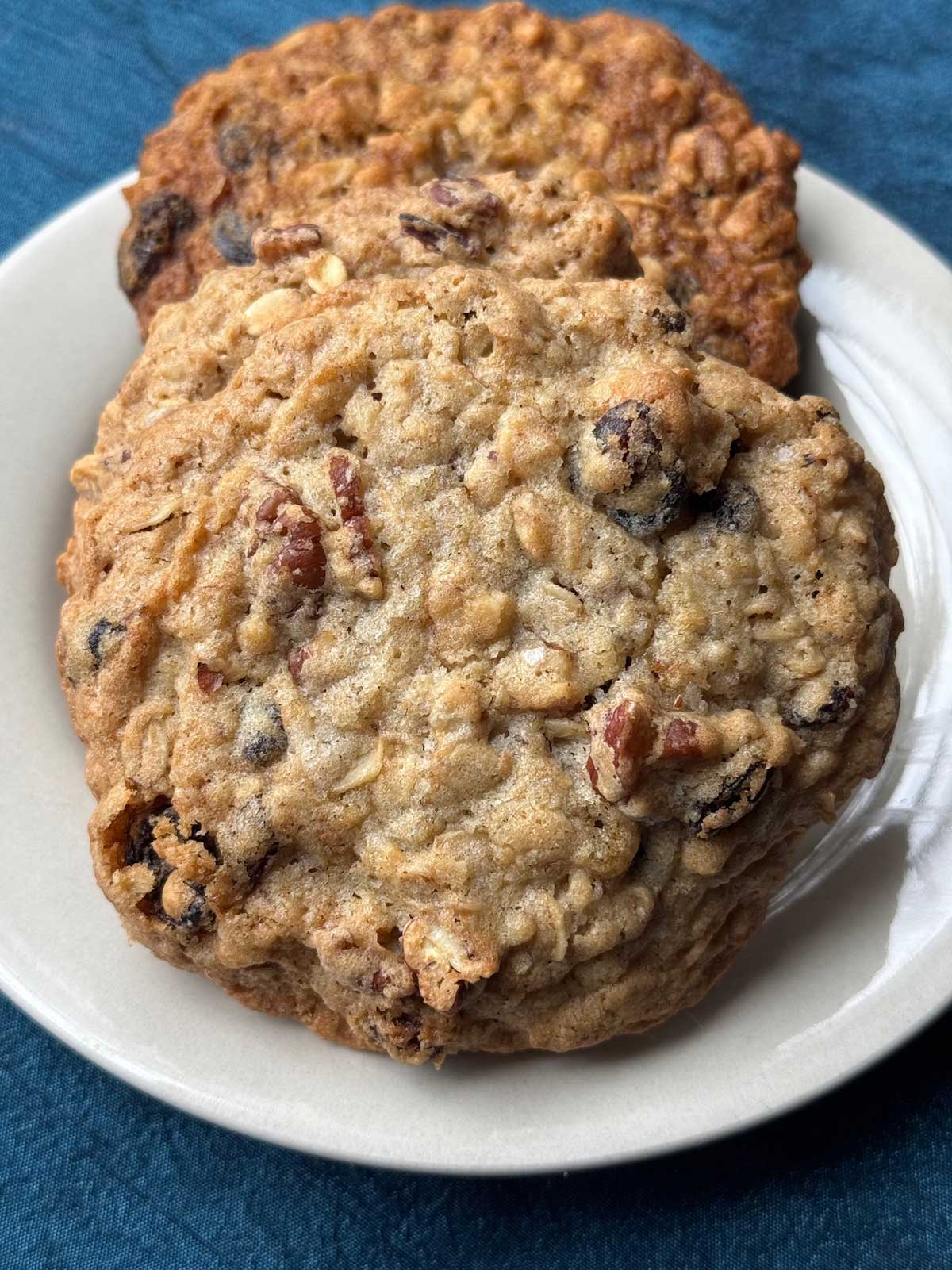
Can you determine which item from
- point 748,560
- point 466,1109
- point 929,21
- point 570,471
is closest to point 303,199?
point 570,471

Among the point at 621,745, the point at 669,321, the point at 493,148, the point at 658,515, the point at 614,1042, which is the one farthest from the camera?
the point at 493,148

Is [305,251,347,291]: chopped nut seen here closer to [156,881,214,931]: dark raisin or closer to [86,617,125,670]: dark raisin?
[86,617,125,670]: dark raisin

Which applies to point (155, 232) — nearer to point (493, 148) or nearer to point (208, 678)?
point (493, 148)

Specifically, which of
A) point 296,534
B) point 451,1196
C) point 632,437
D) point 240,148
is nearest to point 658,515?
point 632,437

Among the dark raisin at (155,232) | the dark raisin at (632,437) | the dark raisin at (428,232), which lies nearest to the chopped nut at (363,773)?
the dark raisin at (632,437)

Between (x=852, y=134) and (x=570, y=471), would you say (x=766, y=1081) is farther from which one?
(x=852, y=134)
